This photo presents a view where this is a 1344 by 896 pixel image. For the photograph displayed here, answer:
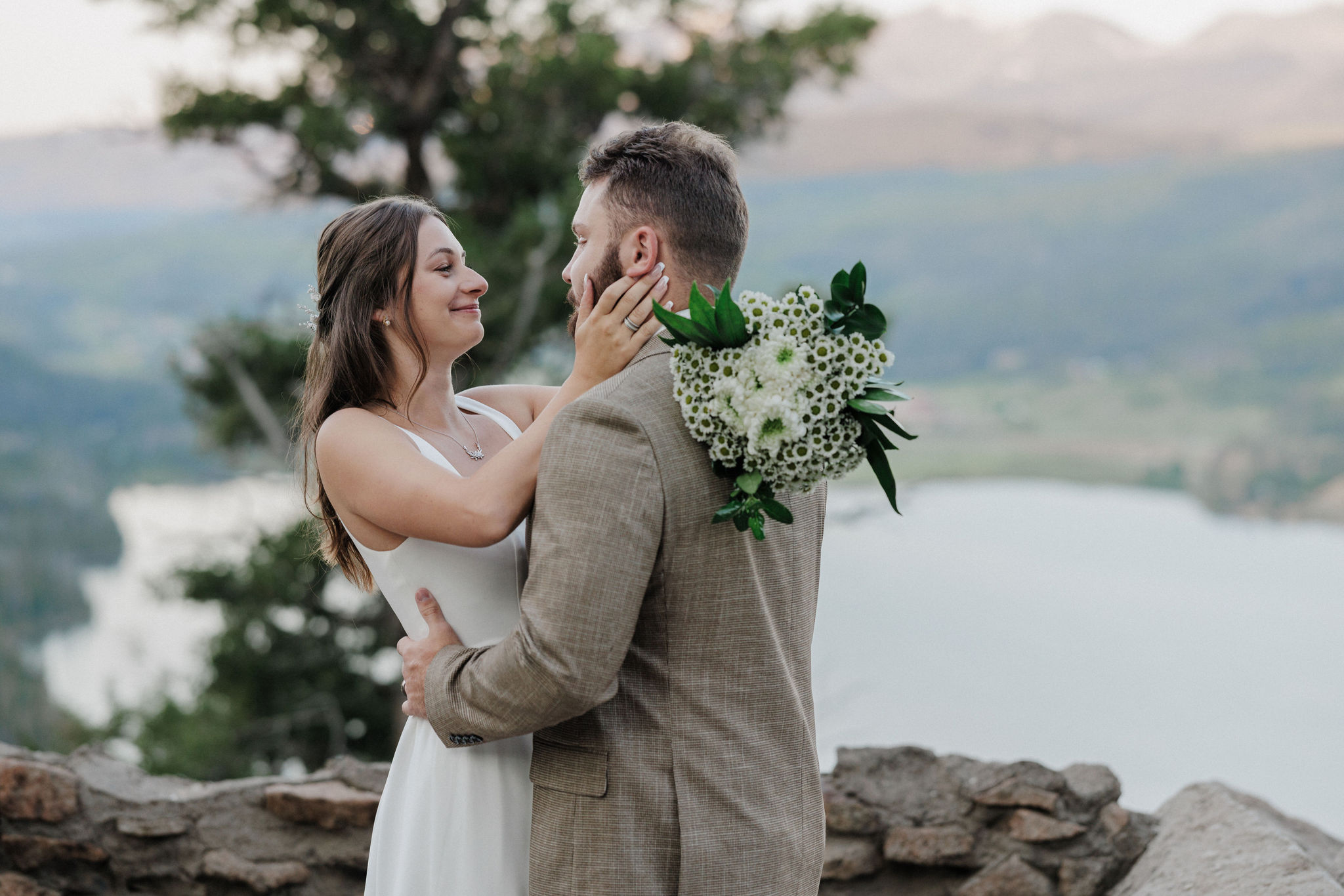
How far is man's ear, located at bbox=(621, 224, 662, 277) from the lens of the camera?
1.51 m

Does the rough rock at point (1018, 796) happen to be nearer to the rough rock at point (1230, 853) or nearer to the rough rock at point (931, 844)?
the rough rock at point (931, 844)

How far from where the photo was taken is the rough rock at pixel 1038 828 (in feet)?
8.56

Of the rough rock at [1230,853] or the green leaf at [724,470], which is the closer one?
the green leaf at [724,470]

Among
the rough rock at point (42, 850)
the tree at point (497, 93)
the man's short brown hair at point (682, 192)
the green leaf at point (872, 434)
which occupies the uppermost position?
the tree at point (497, 93)

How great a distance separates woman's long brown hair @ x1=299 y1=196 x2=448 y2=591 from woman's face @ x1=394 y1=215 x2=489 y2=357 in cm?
1

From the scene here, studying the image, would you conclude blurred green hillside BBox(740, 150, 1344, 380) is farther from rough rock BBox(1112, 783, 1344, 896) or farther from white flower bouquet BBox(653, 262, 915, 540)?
white flower bouquet BBox(653, 262, 915, 540)

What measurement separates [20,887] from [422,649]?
6.32 ft

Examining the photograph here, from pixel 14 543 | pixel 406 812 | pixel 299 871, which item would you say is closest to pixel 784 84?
pixel 299 871

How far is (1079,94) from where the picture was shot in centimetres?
1192

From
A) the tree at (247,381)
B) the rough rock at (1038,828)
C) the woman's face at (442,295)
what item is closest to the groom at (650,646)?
the woman's face at (442,295)

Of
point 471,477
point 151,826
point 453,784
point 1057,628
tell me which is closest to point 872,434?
point 471,477

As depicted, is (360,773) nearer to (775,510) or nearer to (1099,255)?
(775,510)

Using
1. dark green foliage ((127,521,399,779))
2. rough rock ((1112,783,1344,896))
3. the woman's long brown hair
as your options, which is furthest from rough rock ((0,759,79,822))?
dark green foliage ((127,521,399,779))

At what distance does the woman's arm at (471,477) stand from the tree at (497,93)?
18.1 feet
